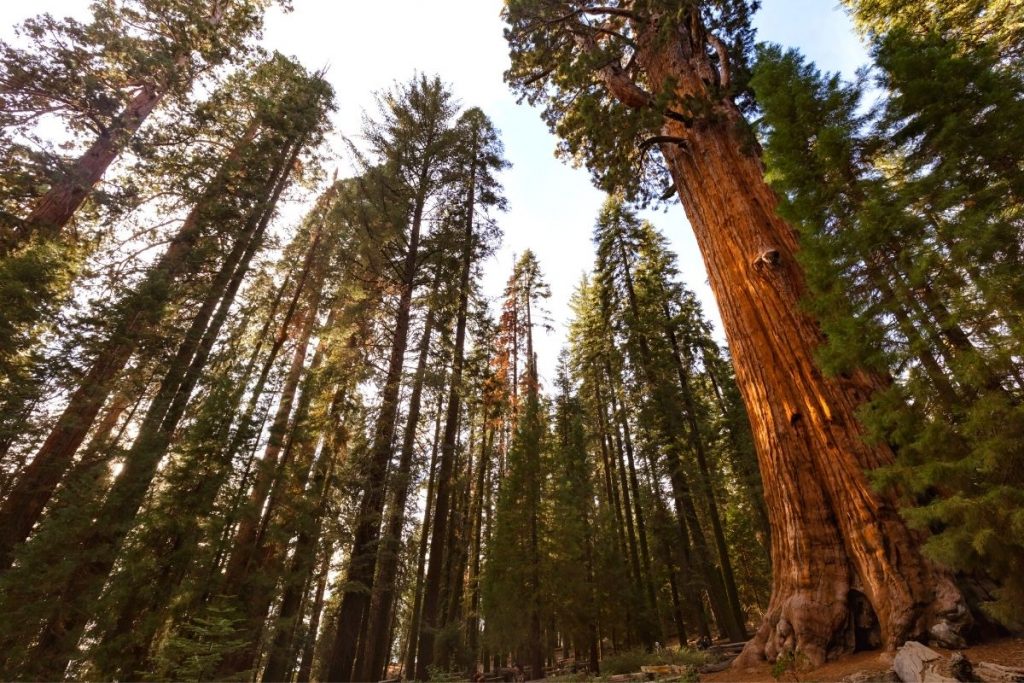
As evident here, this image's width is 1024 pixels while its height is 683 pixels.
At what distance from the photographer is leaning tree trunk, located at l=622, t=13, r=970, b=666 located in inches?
143

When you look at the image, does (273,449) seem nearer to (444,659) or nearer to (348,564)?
(348,564)

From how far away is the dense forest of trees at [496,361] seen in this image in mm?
3689

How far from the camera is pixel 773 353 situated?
488 cm

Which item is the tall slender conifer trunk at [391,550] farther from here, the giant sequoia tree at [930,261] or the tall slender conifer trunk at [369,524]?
the giant sequoia tree at [930,261]

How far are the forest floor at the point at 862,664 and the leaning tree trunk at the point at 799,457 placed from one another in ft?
0.43

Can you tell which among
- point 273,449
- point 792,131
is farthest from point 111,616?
point 792,131

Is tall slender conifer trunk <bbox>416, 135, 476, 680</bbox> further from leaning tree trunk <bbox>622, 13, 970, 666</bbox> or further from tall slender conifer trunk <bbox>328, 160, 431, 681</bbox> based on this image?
leaning tree trunk <bbox>622, 13, 970, 666</bbox>

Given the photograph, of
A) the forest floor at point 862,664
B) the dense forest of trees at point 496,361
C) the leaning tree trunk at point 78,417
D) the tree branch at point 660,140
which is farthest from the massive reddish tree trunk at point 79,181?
the forest floor at point 862,664

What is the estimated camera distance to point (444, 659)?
12.4 meters

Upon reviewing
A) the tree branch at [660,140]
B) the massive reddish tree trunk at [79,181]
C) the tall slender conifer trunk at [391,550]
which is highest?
the massive reddish tree trunk at [79,181]

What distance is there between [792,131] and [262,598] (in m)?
13.0

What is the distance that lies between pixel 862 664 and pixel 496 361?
18002mm

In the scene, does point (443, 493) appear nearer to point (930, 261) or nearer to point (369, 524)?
point (369, 524)

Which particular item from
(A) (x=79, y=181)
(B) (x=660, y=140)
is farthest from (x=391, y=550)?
(A) (x=79, y=181)
